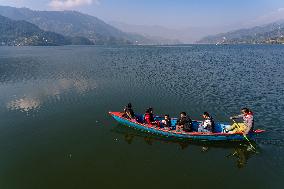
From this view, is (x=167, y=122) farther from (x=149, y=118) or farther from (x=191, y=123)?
(x=191, y=123)

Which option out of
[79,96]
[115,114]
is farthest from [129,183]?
[79,96]

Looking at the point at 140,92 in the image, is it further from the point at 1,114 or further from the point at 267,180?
the point at 267,180

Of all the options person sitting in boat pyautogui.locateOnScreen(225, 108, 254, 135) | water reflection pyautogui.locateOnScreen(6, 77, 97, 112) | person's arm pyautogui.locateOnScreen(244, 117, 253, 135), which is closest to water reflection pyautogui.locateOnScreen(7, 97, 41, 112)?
water reflection pyautogui.locateOnScreen(6, 77, 97, 112)

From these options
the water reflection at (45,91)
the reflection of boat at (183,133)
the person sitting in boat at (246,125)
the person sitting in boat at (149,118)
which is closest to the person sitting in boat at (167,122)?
the reflection of boat at (183,133)

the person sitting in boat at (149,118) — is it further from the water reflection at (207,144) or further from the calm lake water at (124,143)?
the calm lake water at (124,143)

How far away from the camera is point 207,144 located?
88.3 ft

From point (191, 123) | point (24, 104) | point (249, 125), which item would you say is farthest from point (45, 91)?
point (249, 125)

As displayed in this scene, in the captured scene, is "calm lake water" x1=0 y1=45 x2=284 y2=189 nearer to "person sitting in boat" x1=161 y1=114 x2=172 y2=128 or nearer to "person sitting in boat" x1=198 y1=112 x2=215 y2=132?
"person sitting in boat" x1=198 y1=112 x2=215 y2=132

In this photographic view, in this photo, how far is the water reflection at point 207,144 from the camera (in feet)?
80.0

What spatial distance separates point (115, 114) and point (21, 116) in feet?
38.3

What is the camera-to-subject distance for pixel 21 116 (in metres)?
35.3

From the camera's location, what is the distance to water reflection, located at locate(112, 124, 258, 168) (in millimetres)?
24377

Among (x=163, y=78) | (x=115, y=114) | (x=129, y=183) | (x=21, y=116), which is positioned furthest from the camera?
(x=163, y=78)

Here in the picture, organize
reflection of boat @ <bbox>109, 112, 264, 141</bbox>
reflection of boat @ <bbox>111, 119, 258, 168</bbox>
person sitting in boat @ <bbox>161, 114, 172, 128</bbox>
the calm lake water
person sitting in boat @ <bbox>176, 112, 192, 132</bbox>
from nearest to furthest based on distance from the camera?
the calm lake water < reflection of boat @ <bbox>111, 119, 258, 168</bbox> < reflection of boat @ <bbox>109, 112, 264, 141</bbox> < person sitting in boat @ <bbox>176, 112, 192, 132</bbox> < person sitting in boat @ <bbox>161, 114, 172, 128</bbox>
